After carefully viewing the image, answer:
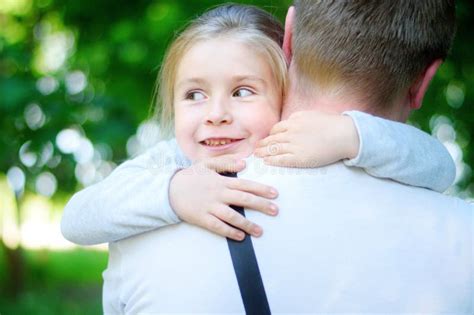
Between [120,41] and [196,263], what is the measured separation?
3920 mm

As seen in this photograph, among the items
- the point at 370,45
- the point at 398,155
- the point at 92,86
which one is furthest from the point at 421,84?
→ the point at 92,86

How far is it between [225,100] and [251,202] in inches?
22.2

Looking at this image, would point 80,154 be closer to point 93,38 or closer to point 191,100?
point 93,38

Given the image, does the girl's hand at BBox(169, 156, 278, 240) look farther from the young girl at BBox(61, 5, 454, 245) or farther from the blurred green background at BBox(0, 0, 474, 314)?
the blurred green background at BBox(0, 0, 474, 314)

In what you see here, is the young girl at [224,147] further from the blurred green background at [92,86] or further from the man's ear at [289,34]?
the blurred green background at [92,86]

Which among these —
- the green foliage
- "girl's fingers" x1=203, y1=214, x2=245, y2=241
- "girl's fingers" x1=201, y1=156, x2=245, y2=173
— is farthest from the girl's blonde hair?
the green foliage

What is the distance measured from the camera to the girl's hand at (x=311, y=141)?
181 cm

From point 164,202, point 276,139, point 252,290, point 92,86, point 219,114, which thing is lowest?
point 252,290

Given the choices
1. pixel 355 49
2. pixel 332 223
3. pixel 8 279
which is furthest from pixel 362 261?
pixel 8 279

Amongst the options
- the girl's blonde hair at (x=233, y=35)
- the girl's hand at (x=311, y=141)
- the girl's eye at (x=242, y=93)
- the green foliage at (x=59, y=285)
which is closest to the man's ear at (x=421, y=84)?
the girl's hand at (x=311, y=141)

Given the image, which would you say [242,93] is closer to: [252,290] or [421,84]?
[421,84]

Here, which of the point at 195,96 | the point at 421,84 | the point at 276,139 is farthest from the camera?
the point at 195,96

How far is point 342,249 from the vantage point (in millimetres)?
1743

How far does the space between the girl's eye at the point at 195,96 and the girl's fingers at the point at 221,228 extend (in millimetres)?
617
